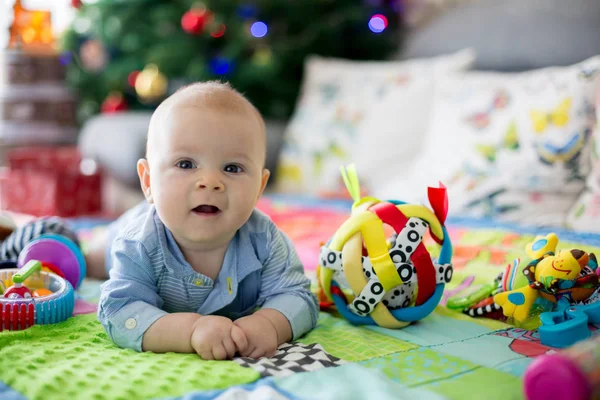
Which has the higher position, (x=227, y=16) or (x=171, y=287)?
(x=227, y=16)

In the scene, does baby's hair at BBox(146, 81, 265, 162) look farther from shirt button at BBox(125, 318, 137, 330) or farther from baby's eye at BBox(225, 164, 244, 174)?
shirt button at BBox(125, 318, 137, 330)

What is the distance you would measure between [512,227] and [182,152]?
1.06m

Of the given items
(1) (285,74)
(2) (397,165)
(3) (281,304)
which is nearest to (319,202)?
(2) (397,165)

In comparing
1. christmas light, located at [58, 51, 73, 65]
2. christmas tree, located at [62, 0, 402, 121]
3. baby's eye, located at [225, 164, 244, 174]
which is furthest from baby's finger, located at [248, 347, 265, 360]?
christmas light, located at [58, 51, 73, 65]

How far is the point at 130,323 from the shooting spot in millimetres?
957

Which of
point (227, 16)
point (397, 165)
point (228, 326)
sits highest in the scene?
point (227, 16)

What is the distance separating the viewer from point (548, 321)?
0.99m

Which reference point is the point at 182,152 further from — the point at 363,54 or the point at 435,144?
the point at 363,54

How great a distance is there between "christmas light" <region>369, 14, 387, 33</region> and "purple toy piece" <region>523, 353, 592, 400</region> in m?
2.37

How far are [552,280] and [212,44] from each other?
218 centimetres

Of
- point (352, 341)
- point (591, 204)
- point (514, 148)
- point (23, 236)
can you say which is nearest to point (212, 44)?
point (514, 148)

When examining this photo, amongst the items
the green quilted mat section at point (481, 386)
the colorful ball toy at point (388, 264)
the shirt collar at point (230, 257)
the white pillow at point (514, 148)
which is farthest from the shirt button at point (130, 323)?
the white pillow at point (514, 148)

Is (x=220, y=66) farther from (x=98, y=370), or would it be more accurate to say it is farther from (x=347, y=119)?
(x=98, y=370)

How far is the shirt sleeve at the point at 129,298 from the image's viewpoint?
96cm
